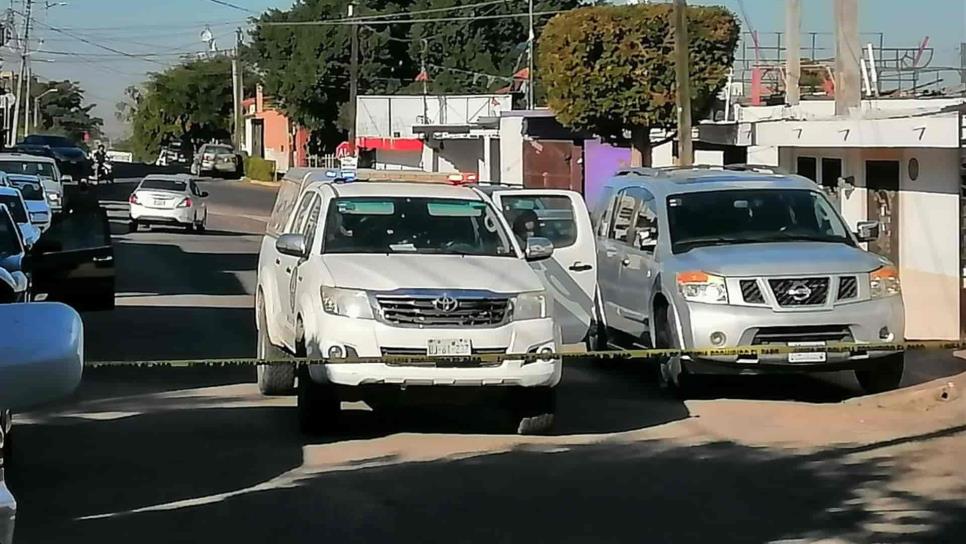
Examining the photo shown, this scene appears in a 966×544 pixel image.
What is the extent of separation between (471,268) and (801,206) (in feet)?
14.0

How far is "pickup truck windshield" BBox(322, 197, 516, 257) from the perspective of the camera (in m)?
12.4

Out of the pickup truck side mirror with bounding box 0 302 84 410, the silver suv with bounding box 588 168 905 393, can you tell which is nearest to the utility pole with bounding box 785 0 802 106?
the silver suv with bounding box 588 168 905 393

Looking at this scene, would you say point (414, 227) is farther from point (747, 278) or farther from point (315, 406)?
point (747, 278)

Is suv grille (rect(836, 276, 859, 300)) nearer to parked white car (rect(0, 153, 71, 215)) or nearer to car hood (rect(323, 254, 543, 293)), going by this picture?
car hood (rect(323, 254, 543, 293))

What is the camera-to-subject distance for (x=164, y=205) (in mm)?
39250

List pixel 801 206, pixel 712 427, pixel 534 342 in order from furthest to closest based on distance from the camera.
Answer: pixel 801 206, pixel 712 427, pixel 534 342

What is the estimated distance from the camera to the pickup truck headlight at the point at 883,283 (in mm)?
13531

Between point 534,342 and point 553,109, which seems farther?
point 553,109

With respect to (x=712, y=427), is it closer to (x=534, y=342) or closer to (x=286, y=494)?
(x=534, y=342)

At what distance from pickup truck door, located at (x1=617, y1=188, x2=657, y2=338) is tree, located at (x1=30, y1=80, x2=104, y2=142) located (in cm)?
15062

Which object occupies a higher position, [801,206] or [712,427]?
[801,206]

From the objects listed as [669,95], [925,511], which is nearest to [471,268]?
[925,511]

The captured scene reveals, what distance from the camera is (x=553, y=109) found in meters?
35.6

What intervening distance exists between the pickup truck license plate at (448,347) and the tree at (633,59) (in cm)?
2269
